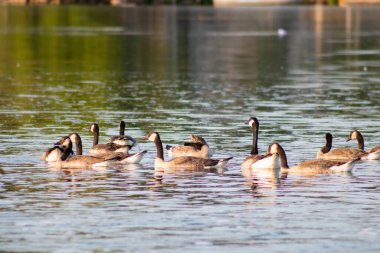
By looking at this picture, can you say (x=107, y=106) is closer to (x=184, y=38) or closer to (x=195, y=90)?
(x=195, y=90)

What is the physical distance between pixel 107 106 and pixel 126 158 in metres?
14.5

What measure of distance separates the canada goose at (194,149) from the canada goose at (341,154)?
2.49 metres

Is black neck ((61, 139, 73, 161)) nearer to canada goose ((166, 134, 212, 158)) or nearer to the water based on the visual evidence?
the water

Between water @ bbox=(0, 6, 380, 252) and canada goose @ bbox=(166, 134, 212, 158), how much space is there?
0.63m

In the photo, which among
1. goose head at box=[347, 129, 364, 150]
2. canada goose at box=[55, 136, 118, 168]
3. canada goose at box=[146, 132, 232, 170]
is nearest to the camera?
canada goose at box=[146, 132, 232, 170]

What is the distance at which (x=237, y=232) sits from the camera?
20656mm

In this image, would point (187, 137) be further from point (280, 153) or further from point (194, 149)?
point (280, 153)

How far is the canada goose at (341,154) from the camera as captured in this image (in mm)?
29150

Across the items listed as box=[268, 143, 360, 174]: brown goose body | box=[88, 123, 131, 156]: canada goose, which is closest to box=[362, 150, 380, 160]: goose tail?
box=[268, 143, 360, 174]: brown goose body

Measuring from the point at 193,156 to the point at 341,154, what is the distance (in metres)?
3.34

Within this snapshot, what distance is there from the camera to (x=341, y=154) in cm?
2933

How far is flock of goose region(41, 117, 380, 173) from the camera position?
27719mm

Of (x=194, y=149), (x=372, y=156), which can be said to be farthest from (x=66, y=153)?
(x=372, y=156)

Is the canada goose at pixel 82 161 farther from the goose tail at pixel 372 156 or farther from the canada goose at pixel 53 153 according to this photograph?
the goose tail at pixel 372 156
